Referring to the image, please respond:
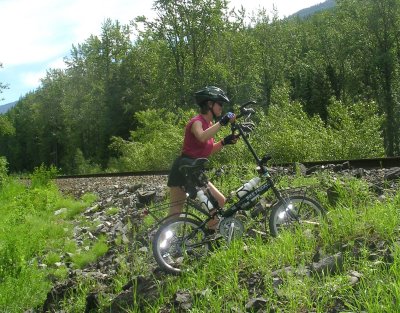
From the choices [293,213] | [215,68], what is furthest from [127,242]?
[215,68]

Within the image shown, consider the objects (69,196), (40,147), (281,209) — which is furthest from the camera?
(40,147)

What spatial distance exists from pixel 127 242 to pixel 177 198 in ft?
5.62

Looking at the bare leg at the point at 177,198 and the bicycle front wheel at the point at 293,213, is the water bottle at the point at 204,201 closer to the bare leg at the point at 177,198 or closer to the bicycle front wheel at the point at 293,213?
the bare leg at the point at 177,198

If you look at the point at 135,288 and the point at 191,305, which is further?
the point at 135,288

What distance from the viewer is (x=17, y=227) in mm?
10398

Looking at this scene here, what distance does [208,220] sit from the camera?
5.95m

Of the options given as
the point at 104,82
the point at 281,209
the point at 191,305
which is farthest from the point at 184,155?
the point at 104,82

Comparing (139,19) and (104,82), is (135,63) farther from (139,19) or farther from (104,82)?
(139,19)

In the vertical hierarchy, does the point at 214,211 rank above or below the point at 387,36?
below

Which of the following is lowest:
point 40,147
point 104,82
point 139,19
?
point 40,147

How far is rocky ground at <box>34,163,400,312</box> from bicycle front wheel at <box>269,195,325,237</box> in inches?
37.1

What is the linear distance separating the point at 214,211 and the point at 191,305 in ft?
4.83

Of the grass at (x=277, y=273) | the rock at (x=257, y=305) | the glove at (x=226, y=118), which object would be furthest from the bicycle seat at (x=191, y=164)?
the rock at (x=257, y=305)

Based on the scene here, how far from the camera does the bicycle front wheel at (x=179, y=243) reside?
223 inches
